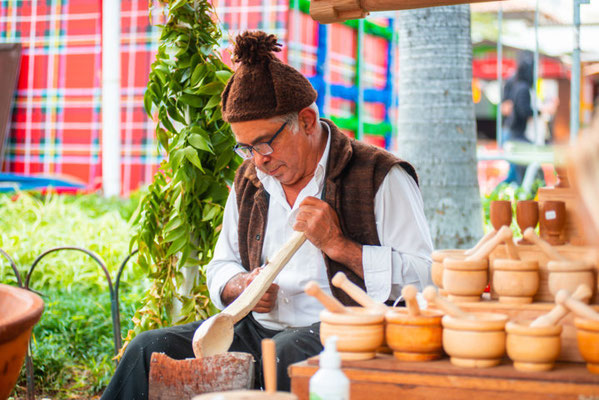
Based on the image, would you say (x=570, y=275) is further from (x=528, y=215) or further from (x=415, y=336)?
(x=415, y=336)

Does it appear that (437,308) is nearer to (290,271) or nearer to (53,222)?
(290,271)

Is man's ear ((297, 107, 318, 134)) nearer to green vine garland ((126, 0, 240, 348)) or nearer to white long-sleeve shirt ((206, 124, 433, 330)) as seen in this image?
white long-sleeve shirt ((206, 124, 433, 330))

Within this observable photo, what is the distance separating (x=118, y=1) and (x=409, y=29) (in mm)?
3768

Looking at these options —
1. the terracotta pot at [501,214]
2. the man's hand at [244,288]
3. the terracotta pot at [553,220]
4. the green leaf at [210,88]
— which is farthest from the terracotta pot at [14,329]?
the green leaf at [210,88]

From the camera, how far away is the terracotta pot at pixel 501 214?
5.86 feet

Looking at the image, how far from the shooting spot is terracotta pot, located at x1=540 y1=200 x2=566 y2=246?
174 cm

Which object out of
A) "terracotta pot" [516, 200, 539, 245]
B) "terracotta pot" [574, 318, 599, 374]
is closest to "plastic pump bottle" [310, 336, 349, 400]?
"terracotta pot" [574, 318, 599, 374]

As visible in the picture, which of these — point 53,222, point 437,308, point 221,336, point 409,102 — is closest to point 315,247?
point 221,336

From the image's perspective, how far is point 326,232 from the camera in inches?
93.0

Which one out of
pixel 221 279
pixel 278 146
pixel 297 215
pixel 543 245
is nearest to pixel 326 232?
pixel 297 215

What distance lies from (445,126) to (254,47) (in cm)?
205

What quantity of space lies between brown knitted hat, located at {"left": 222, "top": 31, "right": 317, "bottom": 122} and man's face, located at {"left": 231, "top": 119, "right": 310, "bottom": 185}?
0.11 feet

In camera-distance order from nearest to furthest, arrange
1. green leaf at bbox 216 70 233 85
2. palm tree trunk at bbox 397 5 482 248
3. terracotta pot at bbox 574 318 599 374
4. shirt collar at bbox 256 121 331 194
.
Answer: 1. terracotta pot at bbox 574 318 599 374
2. shirt collar at bbox 256 121 331 194
3. green leaf at bbox 216 70 233 85
4. palm tree trunk at bbox 397 5 482 248

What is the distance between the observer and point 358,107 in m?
6.82
